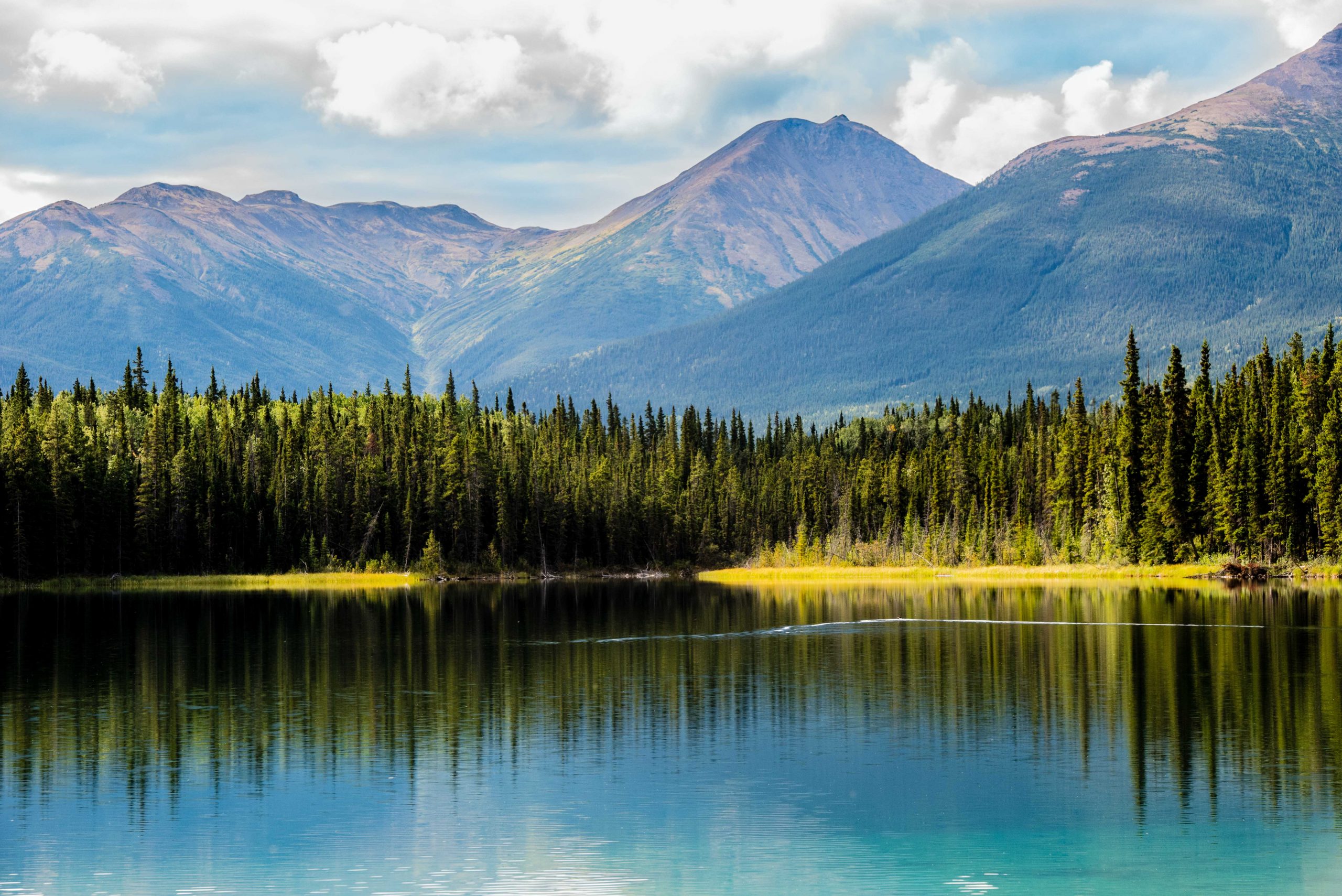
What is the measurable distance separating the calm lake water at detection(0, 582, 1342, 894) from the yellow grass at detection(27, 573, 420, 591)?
6670cm

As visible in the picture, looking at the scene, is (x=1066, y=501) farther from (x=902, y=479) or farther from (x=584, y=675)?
(x=584, y=675)

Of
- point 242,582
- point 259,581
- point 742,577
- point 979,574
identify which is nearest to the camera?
point 979,574

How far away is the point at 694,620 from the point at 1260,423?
6107cm

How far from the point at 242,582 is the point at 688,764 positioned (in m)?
116

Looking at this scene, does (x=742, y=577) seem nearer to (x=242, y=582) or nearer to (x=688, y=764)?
(x=242, y=582)

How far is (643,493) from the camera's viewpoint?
186 meters

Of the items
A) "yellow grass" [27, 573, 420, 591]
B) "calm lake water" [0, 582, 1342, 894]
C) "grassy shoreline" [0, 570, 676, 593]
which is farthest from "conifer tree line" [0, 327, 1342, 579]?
"calm lake water" [0, 582, 1342, 894]

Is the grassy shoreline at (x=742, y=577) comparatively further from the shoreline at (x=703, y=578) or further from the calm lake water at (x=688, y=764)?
the calm lake water at (x=688, y=764)

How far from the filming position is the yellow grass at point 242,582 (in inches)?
5221

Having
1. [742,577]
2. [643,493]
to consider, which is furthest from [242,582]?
[643,493]

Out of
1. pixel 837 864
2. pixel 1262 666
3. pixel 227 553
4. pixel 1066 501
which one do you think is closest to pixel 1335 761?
pixel 837 864

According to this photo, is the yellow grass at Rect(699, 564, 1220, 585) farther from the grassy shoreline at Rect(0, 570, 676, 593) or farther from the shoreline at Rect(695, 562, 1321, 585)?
the grassy shoreline at Rect(0, 570, 676, 593)

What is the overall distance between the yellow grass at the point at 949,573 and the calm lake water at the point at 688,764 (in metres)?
54.1

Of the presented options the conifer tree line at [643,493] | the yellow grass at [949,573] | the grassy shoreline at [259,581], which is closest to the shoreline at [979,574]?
the yellow grass at [949,573]
